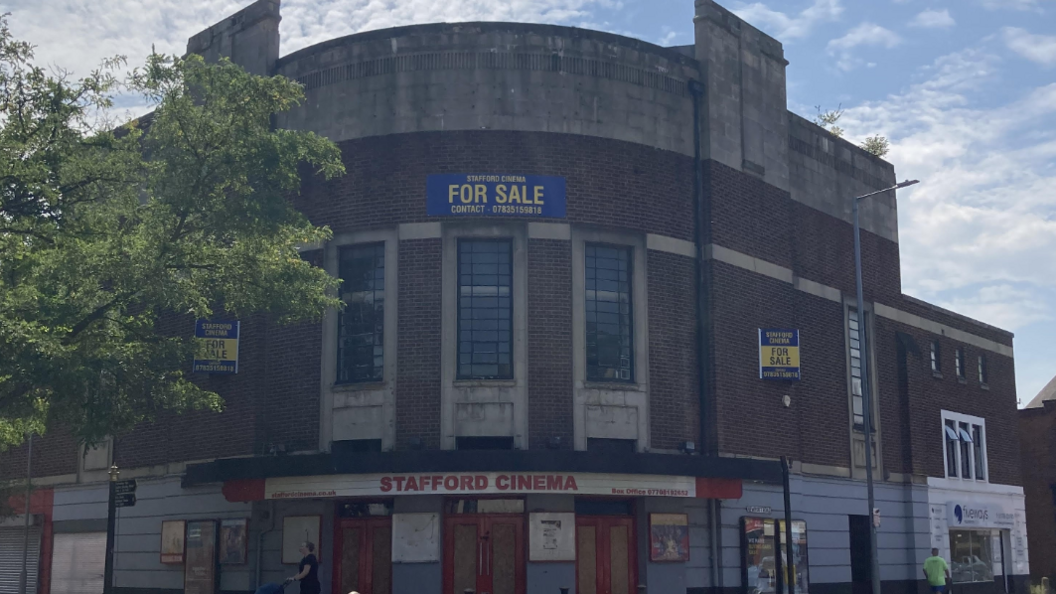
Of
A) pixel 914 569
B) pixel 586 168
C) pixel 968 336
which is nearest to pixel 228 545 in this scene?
pixel 586 168

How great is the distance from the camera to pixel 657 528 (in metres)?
27.8

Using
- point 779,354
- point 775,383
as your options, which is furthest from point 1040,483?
point 779,354

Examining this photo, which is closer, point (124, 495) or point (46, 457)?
point (124, 495)

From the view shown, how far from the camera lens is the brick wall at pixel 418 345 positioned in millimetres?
27031

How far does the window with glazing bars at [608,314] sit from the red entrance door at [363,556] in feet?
20.1

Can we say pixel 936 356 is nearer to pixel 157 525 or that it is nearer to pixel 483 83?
pixel 483 83

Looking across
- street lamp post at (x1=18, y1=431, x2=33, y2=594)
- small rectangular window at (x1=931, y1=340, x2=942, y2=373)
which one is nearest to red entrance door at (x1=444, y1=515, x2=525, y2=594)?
street lamp post at (x1=18, y1=431, x2=33, y2=594)

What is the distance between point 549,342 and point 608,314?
1896 mm

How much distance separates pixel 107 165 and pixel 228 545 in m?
10.4

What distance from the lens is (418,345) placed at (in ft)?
89.9

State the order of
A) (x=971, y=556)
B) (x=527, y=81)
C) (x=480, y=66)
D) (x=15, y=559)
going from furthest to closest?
(x=971, y=556) → (x=15, y=559) → (x=527, y=81) → (x=480, y=66)

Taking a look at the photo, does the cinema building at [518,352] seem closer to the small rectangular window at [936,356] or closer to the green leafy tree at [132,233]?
the green leafy tree at [132,233]

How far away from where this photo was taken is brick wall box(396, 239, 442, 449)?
27031mm

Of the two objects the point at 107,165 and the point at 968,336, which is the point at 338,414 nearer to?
the point at 107,165
